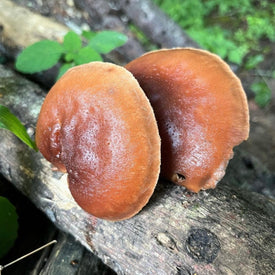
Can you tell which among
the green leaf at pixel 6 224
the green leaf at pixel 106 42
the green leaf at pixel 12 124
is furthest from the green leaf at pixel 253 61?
the green leaf at pixel 6 224

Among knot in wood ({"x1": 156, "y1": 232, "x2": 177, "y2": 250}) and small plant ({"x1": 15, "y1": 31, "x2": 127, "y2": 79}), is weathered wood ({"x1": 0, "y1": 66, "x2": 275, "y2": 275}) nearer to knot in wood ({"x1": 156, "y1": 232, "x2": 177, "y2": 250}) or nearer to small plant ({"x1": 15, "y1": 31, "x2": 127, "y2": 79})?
knot in wood ({"x1": 156, "y1": 232, "x2": 177, "y2": 250})

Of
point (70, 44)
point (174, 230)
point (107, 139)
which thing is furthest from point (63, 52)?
point (174, 230)

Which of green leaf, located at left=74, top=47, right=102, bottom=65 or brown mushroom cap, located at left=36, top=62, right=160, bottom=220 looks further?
green leaf, located at left=74, top=47, right=102, bottom=65

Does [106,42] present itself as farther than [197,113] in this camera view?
Yes

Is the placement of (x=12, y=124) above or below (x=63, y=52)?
below

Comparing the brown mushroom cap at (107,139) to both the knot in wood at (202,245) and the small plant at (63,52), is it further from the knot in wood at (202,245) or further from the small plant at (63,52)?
the small plant at (63,52)

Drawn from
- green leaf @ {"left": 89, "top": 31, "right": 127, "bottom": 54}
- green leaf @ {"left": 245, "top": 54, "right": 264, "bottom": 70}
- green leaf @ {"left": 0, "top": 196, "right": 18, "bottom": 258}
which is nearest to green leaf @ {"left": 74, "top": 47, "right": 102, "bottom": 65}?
green leaf @ {"left": 89, "top": 31, "right": 127, "bottom": 54}

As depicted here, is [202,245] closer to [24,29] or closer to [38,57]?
[38,57]
